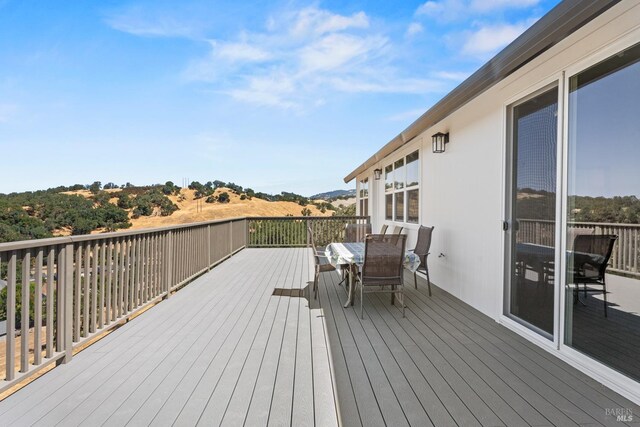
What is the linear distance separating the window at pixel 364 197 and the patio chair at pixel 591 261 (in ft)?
26.7

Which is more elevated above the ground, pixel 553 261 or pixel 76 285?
pixel 553 261

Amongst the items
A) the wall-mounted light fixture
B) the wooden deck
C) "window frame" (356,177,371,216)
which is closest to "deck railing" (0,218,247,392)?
the wooden deck

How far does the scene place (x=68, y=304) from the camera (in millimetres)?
2482

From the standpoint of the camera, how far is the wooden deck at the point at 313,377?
72.1 inches

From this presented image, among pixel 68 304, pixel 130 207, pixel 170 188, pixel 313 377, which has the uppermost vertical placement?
pixel 170 188

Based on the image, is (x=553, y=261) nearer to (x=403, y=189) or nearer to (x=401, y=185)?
(x=403, y=189)

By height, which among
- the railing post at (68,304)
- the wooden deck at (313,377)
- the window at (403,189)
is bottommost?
the wooden deck at (313,377)

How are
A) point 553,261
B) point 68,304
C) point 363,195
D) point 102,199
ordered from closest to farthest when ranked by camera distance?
point 68,304, point 553,261, point 363,195, point 102,199

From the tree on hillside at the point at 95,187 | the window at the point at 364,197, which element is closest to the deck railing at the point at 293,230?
the window at the point at 364,197

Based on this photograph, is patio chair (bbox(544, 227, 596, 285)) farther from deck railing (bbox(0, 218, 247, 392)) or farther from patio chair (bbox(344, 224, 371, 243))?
patio chair (bbox(344, 224, 371, 243))

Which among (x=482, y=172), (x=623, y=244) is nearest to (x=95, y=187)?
(x=482, y=172)

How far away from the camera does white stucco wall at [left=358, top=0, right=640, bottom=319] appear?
220 cm

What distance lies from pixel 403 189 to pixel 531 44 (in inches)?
184

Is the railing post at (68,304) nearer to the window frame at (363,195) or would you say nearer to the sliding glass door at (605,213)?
the sliding glass door at (605,213)
